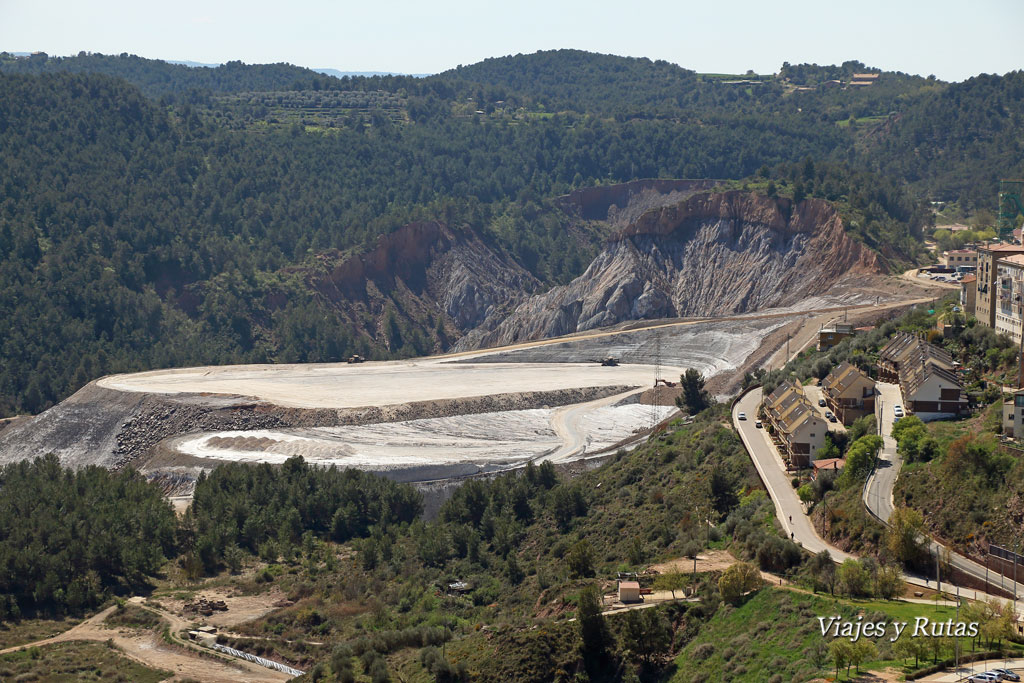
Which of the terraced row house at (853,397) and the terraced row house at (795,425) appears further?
the terraced row house at (853,397)

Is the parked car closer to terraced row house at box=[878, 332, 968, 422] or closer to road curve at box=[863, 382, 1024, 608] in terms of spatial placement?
road curve at box=[863, 382, 1024, 608]

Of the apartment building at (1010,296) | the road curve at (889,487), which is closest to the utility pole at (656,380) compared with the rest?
the apartment building at (1010,296)

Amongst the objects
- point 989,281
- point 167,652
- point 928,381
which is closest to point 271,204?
point 989,281

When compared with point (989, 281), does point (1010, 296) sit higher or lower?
lower

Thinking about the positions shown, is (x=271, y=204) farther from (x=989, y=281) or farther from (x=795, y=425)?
(x=795, y=425)

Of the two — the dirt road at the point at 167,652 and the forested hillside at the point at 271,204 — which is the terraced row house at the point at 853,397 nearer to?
the dirt road at the point at 167,652

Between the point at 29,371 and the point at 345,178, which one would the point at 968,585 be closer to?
the point at 29,371
